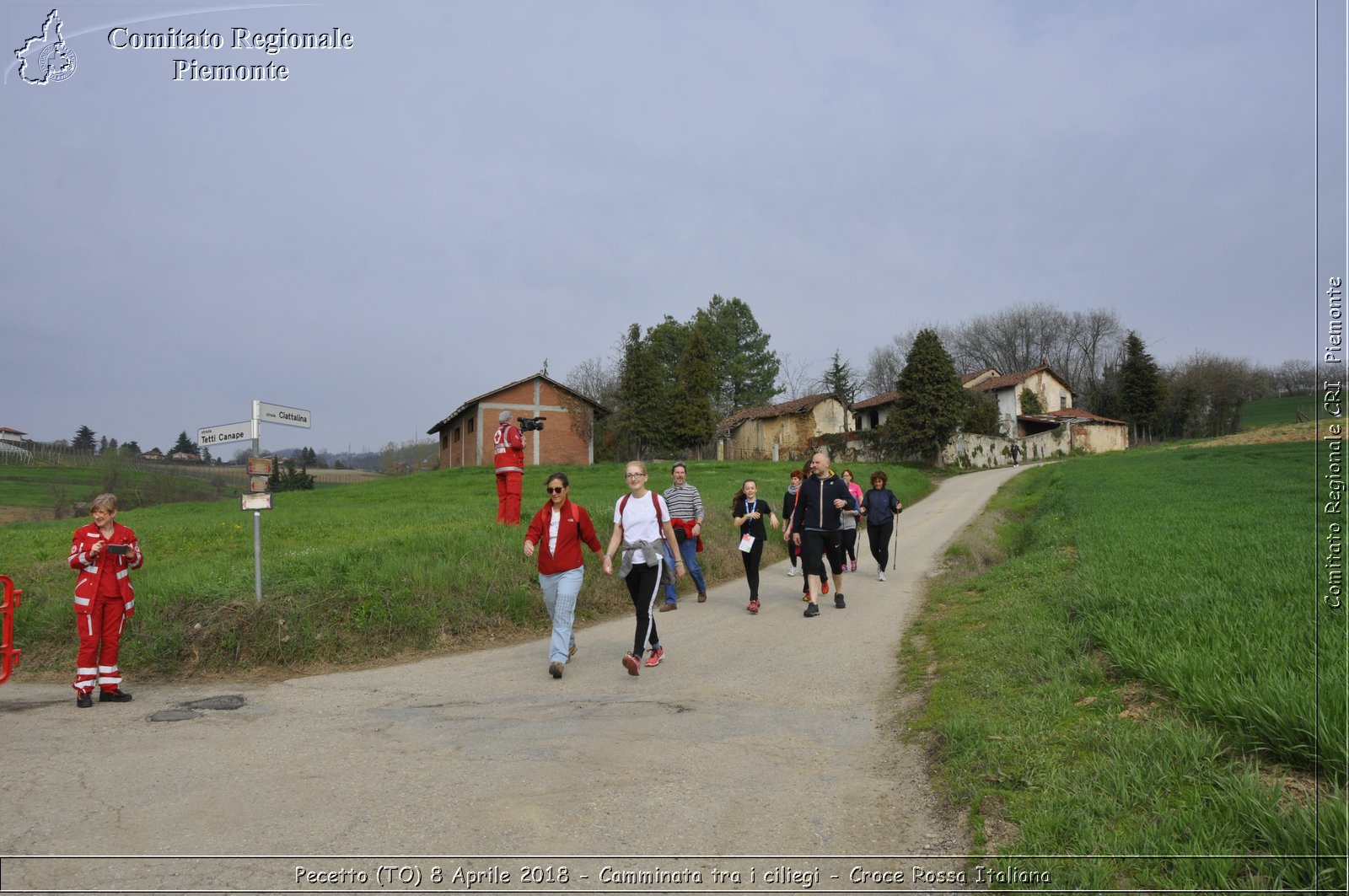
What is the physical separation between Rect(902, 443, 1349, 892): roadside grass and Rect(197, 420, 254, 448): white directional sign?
8.33 meters

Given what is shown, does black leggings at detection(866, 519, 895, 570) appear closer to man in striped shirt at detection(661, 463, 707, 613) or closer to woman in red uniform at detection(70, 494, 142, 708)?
man in striped shirt at detection(661, 463, 707, 613)

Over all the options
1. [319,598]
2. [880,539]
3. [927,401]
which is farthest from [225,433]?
[927,401]

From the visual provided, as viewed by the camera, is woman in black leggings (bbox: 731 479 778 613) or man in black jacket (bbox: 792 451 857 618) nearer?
man in black jacket (bbox: 792 451 857 618)

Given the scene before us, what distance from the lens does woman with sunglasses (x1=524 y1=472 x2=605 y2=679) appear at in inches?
299

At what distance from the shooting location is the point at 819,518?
34.0 ft

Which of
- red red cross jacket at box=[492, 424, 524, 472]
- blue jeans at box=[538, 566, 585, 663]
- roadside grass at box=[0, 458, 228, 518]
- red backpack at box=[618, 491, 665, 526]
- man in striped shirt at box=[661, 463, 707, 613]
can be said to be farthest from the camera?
roadside grass at box=[0, 458, 228, 518]

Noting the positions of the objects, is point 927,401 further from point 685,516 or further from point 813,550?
point 813,550

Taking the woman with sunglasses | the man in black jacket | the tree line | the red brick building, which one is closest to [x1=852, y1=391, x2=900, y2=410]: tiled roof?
the tree line

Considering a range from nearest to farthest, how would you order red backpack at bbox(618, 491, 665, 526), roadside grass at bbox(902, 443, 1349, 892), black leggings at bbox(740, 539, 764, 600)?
roadside grass at bbox(902, 443, 1349, 892) → red backpack at bbox(618, 491, 665, 526) → black leggings at bbox(740, 539, 764, 600)

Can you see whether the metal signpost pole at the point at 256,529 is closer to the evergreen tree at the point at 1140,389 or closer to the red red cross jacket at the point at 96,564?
the red red cross jacket at the point at 96,564

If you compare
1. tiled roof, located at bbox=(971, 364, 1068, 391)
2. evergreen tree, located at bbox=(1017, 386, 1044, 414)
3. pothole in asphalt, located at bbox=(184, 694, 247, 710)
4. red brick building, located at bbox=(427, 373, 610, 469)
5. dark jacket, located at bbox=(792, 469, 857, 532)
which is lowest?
pothole in asphalt, located at bbox=(184, 694, 247, 710)

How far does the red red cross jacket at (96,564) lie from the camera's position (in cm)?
718

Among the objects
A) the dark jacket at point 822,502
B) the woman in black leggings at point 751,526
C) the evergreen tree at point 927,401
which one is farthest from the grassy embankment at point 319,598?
the evergreen tree at point 927,401

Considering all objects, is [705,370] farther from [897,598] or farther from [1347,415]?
[1347,415]
